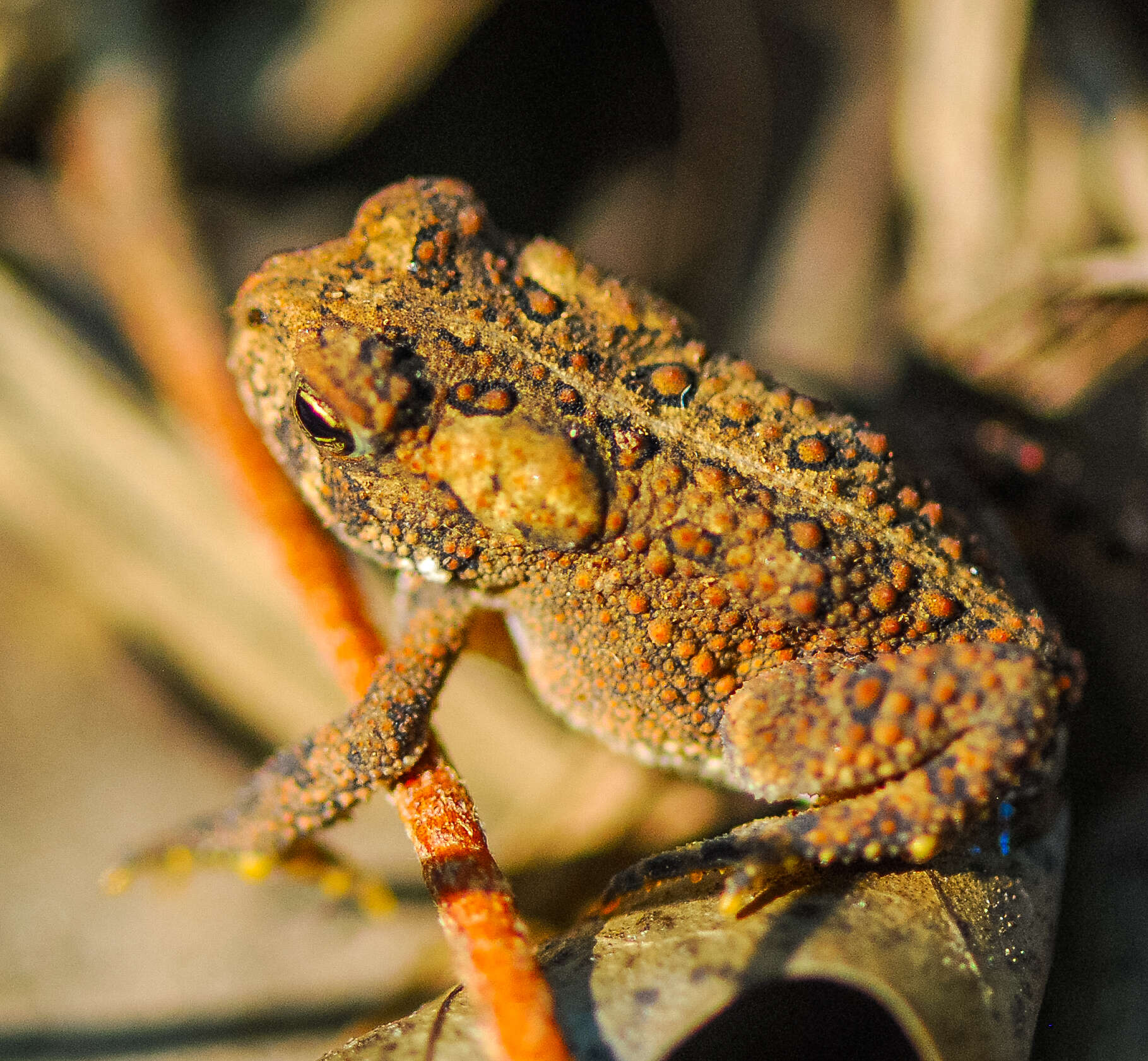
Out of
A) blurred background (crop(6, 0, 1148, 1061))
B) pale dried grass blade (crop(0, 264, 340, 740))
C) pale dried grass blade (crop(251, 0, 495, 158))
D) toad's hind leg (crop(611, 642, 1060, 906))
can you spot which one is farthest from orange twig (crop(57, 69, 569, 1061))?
pale dried grass blade (crop(251, 0, 495, 158))

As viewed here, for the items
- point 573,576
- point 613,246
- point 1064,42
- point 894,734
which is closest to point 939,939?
point 894,734

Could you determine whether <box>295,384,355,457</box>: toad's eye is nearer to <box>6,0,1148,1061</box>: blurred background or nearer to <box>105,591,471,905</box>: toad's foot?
<box>105,591,471,905</box>: toad's foot

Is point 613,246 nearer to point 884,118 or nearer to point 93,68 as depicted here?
point 884,118

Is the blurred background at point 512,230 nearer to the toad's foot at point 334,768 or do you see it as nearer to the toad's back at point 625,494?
the toad's foot at point 334,768

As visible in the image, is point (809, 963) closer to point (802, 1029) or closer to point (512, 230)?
point (802, 1029)

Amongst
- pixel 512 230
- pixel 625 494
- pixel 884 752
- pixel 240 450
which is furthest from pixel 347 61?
pixel 884 752

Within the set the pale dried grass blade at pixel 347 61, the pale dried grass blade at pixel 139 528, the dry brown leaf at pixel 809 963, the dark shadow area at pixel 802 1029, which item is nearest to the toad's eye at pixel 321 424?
the pale dried grass blade at pixel 139 528
